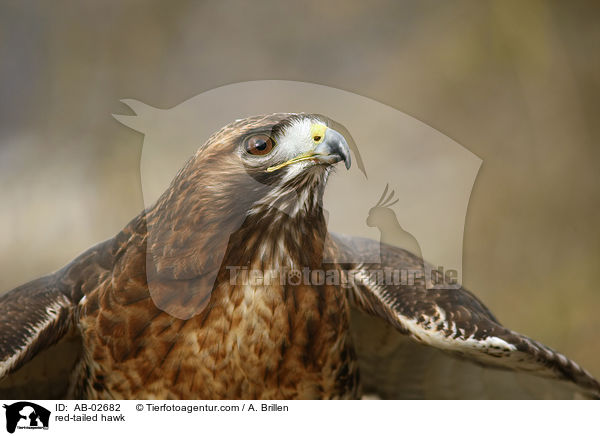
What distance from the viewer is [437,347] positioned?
167 cm

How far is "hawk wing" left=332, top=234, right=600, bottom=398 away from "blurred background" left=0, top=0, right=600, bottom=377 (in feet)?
1.07

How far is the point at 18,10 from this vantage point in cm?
192

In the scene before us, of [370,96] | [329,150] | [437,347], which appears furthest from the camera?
[370,96]

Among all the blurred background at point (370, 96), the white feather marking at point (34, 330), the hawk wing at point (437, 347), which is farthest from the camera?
the blurred background at point (370, 96)

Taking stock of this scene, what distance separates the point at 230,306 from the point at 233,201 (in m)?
0.30

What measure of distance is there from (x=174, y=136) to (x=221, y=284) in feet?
1.61

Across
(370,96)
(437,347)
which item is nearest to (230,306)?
(437,347)

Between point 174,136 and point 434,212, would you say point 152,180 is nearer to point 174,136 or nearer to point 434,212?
point 174,136

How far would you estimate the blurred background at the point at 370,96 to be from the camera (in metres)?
1.90

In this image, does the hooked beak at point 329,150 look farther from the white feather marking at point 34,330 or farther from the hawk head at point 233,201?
the white feather marking at point 34,330

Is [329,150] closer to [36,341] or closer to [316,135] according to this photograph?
[316,135]
